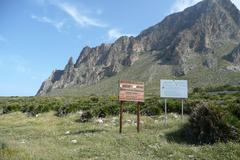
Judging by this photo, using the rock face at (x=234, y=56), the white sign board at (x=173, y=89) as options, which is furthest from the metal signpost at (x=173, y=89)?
the rock face at (x=234, y=56)

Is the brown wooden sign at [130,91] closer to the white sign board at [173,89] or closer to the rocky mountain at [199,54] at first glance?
the white sign board at [173,89]

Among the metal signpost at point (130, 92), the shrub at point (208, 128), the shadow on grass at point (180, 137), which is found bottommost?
the shadow on grass at point (180, 137)

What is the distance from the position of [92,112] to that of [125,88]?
7810 mm

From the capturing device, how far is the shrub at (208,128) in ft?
45.2

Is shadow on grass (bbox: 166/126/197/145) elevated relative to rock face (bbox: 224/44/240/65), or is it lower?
lower

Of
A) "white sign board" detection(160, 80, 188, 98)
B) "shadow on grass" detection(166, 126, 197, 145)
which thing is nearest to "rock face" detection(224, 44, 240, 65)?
"white sign board" detection(160, 80, 188, 98)

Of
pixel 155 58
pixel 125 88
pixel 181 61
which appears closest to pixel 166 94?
pixel 125 88

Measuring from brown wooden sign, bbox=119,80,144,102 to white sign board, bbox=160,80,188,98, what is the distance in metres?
2.17

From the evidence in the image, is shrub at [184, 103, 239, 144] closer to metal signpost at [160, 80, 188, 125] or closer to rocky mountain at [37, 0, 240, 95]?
metal signpost at [160, 80, 188, 125]

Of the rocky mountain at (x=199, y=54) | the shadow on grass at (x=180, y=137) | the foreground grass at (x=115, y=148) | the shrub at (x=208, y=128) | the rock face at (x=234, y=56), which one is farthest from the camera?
the rock face at (x=234, y=56)

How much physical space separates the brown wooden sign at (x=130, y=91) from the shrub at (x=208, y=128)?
10.9ft

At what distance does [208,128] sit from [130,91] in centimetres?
453

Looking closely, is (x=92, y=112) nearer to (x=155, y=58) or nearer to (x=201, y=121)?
(x=201, y=121)

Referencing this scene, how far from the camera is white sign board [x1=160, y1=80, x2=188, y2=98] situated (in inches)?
779
